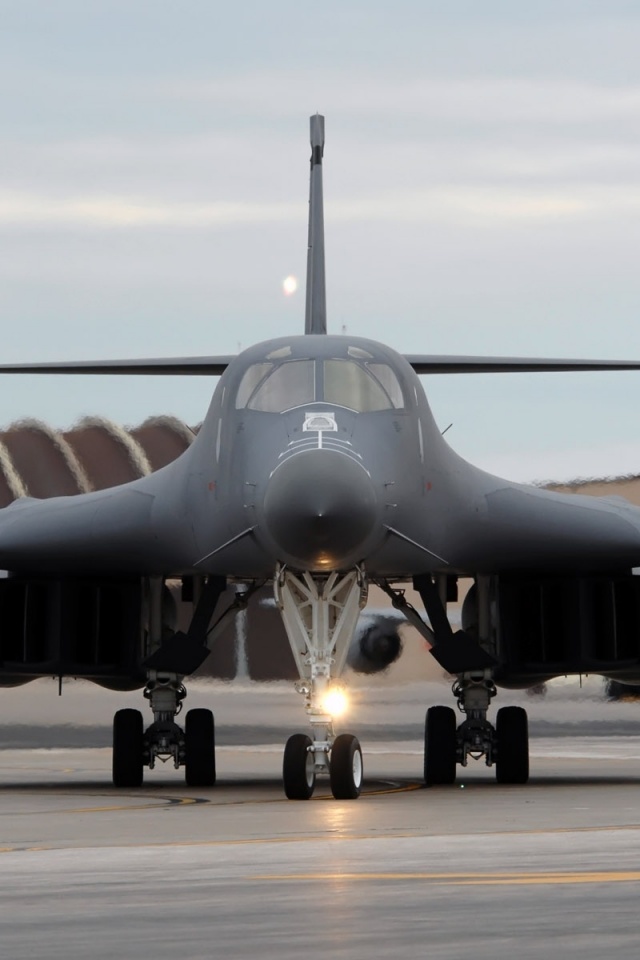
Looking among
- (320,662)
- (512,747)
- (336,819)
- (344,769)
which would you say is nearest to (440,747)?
(512,747)

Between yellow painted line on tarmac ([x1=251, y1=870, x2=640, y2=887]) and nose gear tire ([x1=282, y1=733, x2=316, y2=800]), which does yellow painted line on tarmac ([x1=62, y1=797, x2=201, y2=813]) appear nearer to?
nose gear tire ([x1=282, y1=733, x2=316, y2=800])

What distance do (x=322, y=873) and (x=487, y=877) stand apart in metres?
0.68

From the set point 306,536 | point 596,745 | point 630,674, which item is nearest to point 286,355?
point 306,536

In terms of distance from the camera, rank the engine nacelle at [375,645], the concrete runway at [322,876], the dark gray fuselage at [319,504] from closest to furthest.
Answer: the concrete runway at [322,876]
the dark gray fuselage at [319,504]
the engine nacelle at [375,645]

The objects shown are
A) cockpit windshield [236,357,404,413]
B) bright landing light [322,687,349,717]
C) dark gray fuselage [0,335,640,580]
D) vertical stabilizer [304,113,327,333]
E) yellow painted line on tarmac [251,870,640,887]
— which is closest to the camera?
yellow painted line on tarmac [251,870,640,887]

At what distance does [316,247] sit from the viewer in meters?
20.2

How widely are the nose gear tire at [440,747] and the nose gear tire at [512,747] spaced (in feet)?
1.30

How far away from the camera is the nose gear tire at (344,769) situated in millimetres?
13867

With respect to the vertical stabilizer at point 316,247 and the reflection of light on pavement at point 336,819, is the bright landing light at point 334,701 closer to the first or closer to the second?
the reflection of light on pavement at point 336,819

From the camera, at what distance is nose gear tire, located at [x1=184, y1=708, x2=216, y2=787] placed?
57.3 ft

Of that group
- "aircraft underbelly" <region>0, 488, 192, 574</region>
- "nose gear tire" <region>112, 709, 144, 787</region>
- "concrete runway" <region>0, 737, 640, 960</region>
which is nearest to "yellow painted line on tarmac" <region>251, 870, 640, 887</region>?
"concrete runway" <region>0, 737, 640, 960</region>

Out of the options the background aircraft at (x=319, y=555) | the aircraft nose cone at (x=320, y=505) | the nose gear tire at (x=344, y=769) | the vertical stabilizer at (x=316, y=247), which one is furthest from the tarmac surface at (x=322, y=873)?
the vertical stabilizer at (x=316, y=247)

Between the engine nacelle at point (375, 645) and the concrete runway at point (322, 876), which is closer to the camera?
the concrete runway at point (322, 876)

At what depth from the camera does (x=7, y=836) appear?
10562 millimetres
